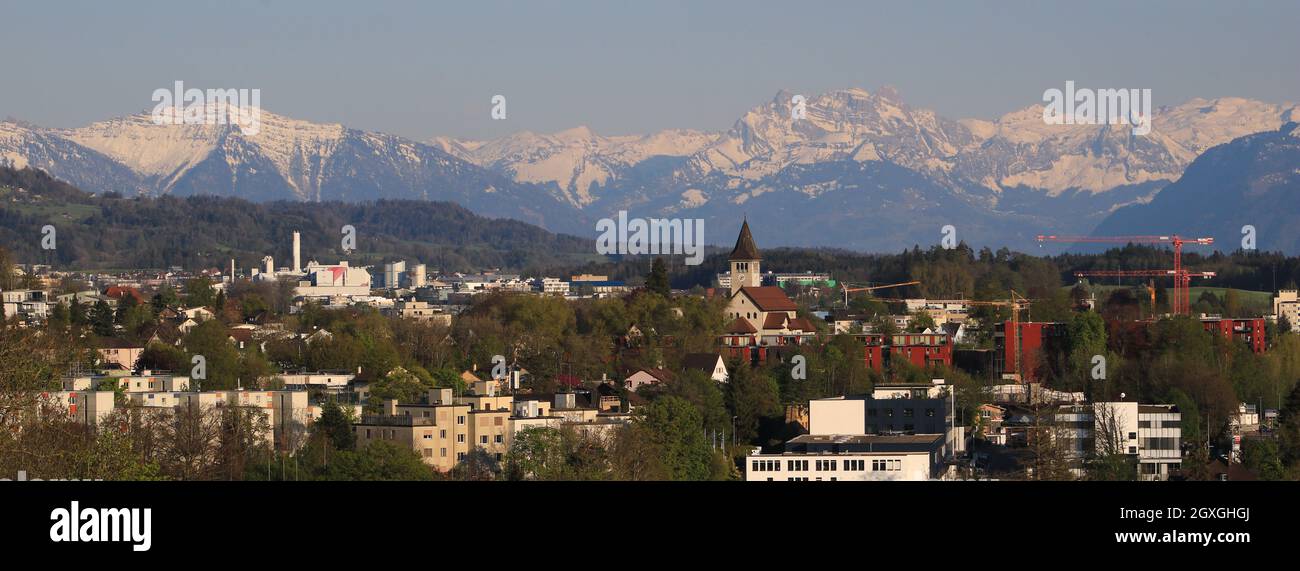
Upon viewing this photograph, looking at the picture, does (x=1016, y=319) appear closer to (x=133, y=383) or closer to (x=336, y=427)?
(x=133, y=383)

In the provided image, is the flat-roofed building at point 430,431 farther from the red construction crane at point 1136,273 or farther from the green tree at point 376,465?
the red construction crane at point 1136,273

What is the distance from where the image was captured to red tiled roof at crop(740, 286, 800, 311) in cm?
9956

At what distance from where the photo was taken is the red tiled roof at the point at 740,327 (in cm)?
9297

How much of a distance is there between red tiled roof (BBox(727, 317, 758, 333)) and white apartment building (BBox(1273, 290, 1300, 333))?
3159 cm

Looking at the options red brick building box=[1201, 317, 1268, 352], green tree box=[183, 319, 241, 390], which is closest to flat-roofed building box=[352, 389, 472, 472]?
green tree box=[183, 319, 241, 390]

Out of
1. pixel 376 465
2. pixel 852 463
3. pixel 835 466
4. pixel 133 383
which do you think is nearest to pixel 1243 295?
pixel 133 383

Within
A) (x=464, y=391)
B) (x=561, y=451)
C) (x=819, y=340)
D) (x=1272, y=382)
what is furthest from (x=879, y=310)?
(x=561, y=451)

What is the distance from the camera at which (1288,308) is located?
12144 cm

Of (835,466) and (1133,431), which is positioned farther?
(1133,431)

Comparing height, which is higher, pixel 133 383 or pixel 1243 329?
pixel 1243 329

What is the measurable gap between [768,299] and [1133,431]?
46375mm

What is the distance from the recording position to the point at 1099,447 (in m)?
51.8
